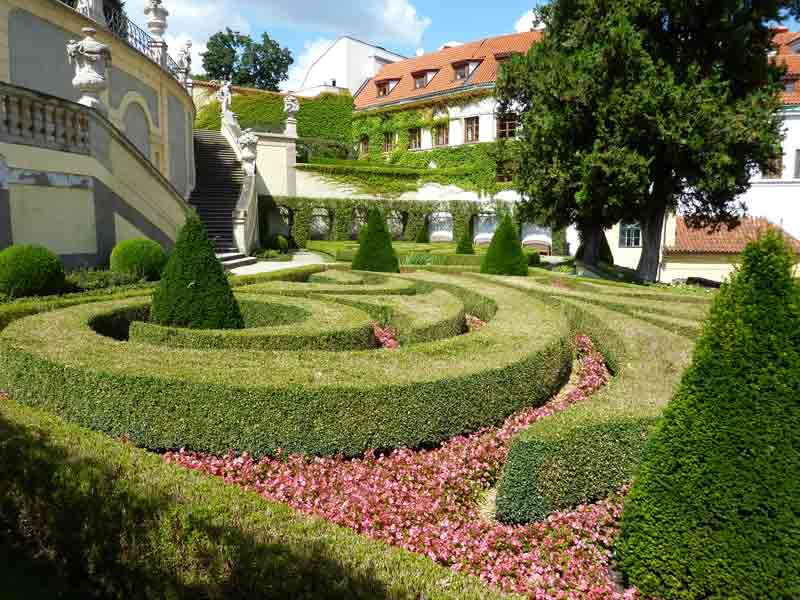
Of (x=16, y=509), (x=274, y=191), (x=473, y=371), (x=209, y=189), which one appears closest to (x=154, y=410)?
(x=16, y=509)

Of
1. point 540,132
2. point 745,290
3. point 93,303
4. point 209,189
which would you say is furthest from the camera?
point 209,189

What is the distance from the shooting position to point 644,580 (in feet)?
11.2

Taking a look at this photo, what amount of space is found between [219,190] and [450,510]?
22.7m

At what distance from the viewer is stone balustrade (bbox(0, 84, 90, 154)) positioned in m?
10.1

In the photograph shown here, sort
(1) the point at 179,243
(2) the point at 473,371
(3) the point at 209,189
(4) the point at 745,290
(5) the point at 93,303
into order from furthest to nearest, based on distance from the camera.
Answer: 1. (3) the point at 209,189
2. (5) the point at 93,303
3. (1) the point at 179,243
4. (2) the point at 473,371
5. (4) the point at 745,290

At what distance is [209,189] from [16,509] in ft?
74.6

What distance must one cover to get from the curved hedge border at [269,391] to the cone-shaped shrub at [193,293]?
1.37m

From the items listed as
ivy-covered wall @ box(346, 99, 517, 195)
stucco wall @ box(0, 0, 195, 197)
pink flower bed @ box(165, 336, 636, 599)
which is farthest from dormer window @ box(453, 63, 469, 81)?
pink flower bed @ box(165, 336, 636, 599)

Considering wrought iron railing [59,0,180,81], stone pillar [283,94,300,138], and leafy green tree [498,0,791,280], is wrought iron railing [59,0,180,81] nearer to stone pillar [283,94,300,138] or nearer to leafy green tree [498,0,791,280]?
Result: stone pillar [283,94,300,138]

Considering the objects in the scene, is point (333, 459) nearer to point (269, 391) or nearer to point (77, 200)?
point (269, 391)

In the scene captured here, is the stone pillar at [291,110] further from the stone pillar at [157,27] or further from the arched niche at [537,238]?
the arched niche at [537,238]

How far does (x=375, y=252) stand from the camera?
15.7m

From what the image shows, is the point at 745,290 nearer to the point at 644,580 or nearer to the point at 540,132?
the point at 644,580

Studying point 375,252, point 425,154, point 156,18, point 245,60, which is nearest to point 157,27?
point 156,18
